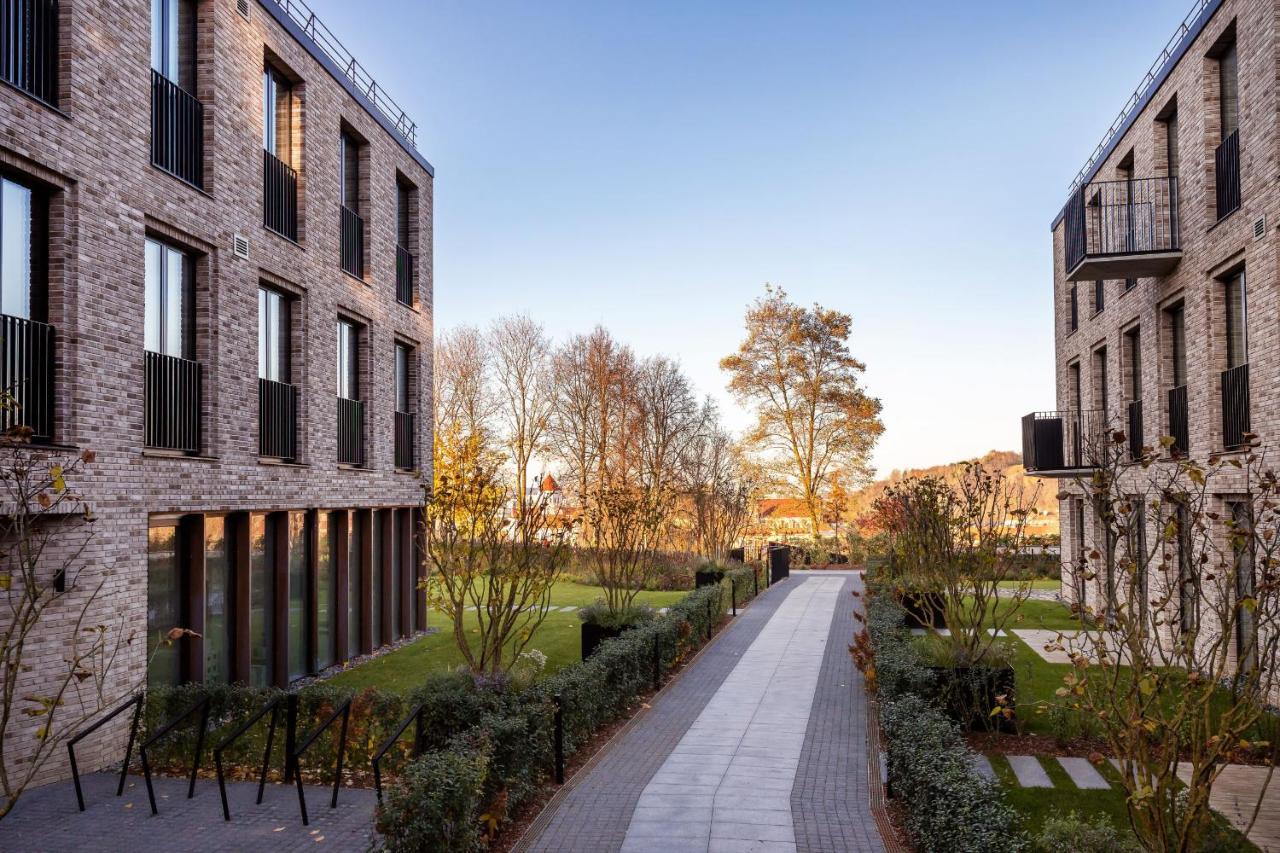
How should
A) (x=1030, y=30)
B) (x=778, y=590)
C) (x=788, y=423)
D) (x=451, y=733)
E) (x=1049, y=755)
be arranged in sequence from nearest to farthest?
(x=451, y=733) → (x=1049, y=755) → (x=1030, y=30) → (x=778, y=590) → (x=788, y=423)

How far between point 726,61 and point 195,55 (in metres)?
11.4

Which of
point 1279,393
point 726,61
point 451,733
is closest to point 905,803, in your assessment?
point 451,733

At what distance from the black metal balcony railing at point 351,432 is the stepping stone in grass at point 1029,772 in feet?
35.3

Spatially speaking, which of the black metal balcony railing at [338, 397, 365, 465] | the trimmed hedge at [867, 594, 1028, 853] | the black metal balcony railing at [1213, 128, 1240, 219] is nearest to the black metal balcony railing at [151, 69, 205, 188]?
the black metal balcony railing at [338, 397, 365, 465]

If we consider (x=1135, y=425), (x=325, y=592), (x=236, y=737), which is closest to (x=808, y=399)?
(x=1135, y=425)

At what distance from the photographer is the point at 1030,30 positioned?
14703 millimetres

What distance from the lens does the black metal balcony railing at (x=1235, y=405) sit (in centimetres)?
1177

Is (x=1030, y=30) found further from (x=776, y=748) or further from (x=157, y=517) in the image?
(x=157, y=517)

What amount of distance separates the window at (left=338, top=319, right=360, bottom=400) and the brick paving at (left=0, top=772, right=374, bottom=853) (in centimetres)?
819

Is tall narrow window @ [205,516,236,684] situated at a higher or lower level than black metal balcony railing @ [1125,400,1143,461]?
lower

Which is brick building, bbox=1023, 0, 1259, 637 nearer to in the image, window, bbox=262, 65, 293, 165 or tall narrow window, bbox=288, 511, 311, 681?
tall narrow window, bbox=288, 511, 311, 681

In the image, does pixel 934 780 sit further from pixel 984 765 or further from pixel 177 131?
pixel 177 131

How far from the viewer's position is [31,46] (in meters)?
8.37

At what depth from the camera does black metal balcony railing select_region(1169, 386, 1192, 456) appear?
45.8 feet
